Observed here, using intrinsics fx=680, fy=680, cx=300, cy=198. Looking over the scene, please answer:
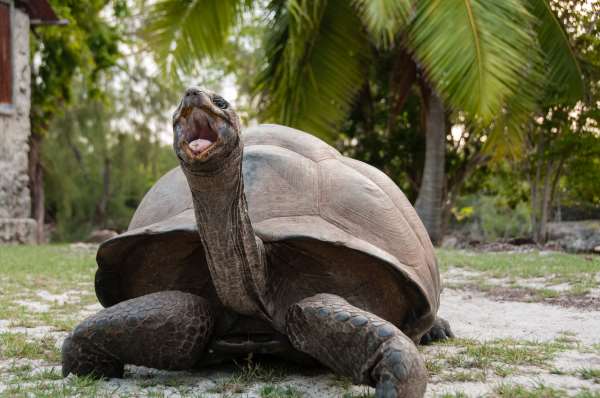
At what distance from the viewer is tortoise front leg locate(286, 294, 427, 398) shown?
5.45 ft

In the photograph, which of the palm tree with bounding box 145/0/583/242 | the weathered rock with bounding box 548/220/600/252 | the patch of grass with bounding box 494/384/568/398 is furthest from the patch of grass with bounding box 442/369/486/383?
the weathered rock with bounding box 548/220/600/252

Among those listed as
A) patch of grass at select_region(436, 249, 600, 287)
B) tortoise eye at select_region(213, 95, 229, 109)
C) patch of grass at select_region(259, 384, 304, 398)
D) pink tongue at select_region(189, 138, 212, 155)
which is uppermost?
tortoise eye at select_region(213, 95, 229, 109)

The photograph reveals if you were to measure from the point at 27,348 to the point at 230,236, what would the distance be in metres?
1.16

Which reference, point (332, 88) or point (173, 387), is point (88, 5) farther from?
point (173, 387)

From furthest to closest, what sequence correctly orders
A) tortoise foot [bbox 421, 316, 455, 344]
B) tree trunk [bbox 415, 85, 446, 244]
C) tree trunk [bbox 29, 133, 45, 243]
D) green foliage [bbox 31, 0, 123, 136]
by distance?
tree trunk [bbox 29, 133, 45, 243], green foliage [bbox 31, 0, 123, 136], tree trunk [bbox 415, 85, 446, 244], tortoise foot [bbox 421, 316, 455, 344]

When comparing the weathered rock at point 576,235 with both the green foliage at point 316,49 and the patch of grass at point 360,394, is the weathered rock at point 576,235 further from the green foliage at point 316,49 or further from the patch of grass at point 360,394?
the patch of grass at point 360,394

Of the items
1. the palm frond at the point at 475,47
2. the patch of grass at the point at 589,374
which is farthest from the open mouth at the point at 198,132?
the palm frond at the point at 475,47

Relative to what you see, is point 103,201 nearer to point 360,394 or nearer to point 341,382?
point 341,382

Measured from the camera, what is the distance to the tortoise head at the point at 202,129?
1.68m

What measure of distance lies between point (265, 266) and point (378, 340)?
1.52 feet

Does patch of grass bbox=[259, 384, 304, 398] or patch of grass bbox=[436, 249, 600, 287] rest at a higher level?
patch of grass bbox=[259, 384, 304, 398]

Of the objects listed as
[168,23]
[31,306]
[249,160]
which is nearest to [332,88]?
[168,23]

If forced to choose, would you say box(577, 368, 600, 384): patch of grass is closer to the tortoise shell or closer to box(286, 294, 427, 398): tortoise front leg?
the tortoise shell

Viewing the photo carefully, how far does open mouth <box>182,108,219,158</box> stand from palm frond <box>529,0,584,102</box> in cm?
711
